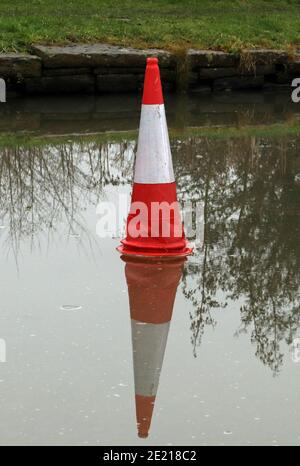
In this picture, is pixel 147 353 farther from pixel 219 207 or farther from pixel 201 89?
pixel 201 89

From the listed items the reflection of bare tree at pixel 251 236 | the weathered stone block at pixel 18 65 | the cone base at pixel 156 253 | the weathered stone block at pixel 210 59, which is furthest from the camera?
the weathered stone block at pixel 210 59

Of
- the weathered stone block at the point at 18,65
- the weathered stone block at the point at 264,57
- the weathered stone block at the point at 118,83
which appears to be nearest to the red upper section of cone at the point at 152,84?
the weathered stone block at the point at 18,65

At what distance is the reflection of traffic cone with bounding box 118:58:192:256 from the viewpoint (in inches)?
265

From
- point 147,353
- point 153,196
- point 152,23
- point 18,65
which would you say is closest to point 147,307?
point 147,353

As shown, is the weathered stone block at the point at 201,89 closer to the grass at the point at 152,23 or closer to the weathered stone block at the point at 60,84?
the grass at the point at 152,23

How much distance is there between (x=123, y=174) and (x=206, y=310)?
3.31m

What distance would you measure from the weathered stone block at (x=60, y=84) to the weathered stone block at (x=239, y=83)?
146 centimetres

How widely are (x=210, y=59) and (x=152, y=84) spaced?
6112 mm

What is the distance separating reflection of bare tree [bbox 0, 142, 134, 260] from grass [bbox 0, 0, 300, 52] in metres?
3.33

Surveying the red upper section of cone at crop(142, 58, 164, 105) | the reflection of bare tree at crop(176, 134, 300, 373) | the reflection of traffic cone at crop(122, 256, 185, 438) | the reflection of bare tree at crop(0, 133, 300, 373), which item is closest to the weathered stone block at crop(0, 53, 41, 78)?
the reflection of bare tree at crop(0, 133, 300, 373)

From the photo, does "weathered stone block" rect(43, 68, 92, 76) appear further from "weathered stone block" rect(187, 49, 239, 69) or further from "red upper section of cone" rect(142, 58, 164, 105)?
"red upper section of cone" rect(142, 58, 164, 105)

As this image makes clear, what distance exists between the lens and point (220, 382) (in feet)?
15.9

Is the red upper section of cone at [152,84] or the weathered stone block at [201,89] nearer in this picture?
the red upper section of cone at [152,84]

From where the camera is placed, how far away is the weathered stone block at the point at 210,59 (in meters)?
12.8
